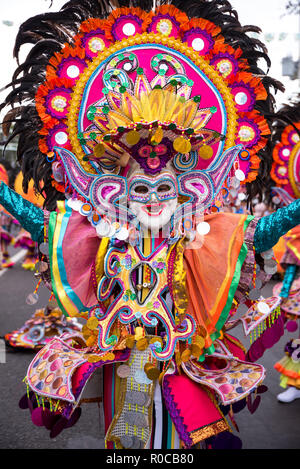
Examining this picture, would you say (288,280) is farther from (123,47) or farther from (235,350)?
(123,47)

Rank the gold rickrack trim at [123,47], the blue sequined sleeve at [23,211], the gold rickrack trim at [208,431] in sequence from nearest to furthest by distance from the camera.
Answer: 1. the gold rickrack trim at [208,431]
2. the blue sequined sleeve at [23,211]
3. the gold rickrack trim at [123,47]

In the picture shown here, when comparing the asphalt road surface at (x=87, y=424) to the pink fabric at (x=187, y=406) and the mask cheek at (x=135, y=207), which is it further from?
the mask cheek at (x=135, y=207)

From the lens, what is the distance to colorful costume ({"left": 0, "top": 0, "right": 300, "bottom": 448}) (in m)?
2.11

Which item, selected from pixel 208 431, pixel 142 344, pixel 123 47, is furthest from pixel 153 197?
pixel 208 431

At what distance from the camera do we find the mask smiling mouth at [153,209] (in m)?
2.19

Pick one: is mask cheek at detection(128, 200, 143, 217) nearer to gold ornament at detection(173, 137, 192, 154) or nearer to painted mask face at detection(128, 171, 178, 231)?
painted mask face at detection(128, 171, 178, 231)

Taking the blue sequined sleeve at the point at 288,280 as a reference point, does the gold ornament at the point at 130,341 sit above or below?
above

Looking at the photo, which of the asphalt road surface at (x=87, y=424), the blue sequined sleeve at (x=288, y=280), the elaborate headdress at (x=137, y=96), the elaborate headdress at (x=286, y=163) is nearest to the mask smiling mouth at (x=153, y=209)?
the elaborate headdress at (x=137, y=96)

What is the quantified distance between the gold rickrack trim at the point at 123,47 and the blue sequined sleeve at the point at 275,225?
0.63 meters

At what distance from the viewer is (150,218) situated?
7.16 feet

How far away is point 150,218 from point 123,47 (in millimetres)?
901

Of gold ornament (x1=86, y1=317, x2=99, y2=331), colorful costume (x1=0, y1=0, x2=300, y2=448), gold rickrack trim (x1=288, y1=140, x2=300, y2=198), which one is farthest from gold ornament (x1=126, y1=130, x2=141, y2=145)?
gold rickrack trim (x1=288, y1=140, x2=300, y2=198)

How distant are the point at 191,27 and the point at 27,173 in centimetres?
118

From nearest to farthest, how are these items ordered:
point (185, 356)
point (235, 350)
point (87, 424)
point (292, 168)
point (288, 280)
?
1. point (185, 356)
2. point (235, 350)
3. point (87, 424)
4. point (292, 168)
5. point (288, 280)
